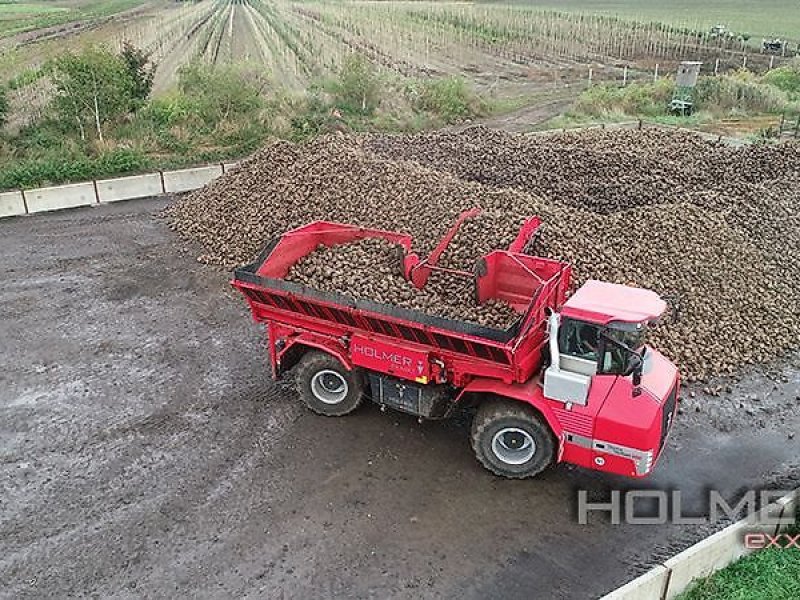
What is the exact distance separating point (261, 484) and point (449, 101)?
1946cm

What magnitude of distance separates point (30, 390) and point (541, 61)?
104 ft

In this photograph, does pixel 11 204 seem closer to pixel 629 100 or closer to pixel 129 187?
pixel 129 187

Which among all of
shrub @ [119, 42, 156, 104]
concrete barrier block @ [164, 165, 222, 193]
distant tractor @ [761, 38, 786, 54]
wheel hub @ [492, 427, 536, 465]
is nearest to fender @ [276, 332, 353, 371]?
wheel hub @ [492, 427, 536, 465]

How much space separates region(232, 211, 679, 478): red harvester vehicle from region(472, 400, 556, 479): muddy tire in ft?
0.04

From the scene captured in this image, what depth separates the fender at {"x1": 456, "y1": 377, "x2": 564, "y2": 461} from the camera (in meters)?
7.05

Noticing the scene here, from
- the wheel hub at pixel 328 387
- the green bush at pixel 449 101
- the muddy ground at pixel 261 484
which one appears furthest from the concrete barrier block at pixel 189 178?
the wheel hub at pixel 328 387

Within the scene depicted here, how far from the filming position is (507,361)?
281 inches

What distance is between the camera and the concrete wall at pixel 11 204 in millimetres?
15500

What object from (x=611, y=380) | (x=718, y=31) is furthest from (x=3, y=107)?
(x=718, y=31)

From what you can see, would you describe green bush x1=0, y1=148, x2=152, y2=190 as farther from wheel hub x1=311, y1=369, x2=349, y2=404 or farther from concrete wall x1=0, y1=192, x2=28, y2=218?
wheel hub x1=311, y1=369, x2=349, y2=404

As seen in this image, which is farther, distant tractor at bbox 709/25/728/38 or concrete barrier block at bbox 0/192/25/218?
distant tractor at bbox 709/25/728/38

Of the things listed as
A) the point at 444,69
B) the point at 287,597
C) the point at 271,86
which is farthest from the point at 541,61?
the point at 287,597

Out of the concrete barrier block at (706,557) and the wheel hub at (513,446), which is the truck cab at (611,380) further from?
the concrete barrier block at (706,557)

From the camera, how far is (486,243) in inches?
394
